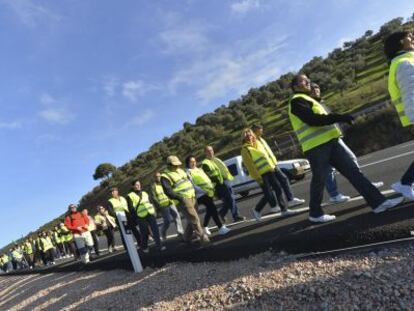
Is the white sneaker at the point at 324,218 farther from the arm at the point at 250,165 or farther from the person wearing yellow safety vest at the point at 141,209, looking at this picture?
the person wearing yellow safety vest at the point at 141,209

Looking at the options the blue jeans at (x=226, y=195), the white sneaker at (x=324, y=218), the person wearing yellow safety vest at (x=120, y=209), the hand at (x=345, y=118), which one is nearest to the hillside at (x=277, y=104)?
the person wearing yellow safety vest at (x=120, y=209)

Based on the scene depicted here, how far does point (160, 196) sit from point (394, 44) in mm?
7742

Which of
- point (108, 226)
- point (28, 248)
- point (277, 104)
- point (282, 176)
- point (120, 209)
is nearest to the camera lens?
point (282, 176)

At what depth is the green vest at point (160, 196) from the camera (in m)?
12.4

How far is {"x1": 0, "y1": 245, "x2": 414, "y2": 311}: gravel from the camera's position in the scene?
14.0ft

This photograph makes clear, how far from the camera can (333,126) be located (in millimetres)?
6848

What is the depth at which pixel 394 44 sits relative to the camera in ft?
19.7

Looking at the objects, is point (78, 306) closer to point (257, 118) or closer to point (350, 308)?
point (350, 308)

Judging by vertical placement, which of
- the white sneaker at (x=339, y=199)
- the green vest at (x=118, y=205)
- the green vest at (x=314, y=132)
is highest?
the green vest at (x=118, y=205)

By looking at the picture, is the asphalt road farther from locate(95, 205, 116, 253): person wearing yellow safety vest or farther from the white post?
locate(95, 205, 116, 253): person wearing yellow safety vest

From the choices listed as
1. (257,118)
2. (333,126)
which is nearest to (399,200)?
(333,126)

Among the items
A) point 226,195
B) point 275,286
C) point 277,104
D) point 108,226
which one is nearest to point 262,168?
point 226,195

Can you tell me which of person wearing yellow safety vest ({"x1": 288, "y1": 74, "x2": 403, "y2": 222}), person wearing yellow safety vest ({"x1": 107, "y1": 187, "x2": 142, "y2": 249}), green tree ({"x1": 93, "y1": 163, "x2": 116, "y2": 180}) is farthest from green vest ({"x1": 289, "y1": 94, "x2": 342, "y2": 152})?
green tree ({"x1": 93, "y1": 163, "x2": 116, "y2": 180})

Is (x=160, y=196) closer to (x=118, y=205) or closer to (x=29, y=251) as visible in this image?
(x=118, y=205)
